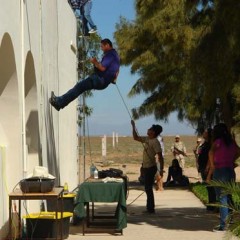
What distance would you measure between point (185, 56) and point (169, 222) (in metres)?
4.43

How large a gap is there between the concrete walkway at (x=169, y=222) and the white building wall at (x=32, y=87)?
156 centimetres

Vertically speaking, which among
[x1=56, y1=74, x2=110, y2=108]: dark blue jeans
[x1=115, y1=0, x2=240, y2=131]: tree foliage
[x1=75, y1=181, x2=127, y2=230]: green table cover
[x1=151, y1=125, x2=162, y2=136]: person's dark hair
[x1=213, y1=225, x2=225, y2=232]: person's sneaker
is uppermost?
[x1=115, y1=0, x2=240, y2=131]: tree foliage

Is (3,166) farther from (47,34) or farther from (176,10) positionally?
(176,10)

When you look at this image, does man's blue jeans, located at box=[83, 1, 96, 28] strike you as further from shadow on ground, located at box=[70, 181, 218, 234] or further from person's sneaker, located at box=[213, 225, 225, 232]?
person's sneaker, located at box=[213, 225, 225, 232]

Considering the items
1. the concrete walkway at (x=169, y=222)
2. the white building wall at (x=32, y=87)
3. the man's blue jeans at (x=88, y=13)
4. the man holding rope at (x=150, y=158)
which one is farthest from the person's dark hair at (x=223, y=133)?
the man's blue jeans at (x=88, y=13)

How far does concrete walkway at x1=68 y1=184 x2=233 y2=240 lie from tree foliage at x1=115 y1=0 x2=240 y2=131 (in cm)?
220

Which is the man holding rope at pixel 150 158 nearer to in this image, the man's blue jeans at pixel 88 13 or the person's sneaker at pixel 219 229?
the person's sneaker at pixel 219 229

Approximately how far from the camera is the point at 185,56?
14656 millimetres

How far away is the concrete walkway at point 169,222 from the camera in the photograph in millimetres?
10062

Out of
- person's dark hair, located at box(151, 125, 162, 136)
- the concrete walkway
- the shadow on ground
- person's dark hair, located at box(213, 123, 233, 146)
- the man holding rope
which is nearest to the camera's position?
the concrete walkway

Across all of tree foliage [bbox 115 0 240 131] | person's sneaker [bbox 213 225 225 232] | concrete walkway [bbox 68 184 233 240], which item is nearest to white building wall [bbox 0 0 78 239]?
concrete walkway [bbox 68 184 233 240]

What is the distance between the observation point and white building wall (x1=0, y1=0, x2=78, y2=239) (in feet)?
29.3

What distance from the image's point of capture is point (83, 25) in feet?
57.3

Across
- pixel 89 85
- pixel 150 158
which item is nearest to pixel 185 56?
pixel 150 158
